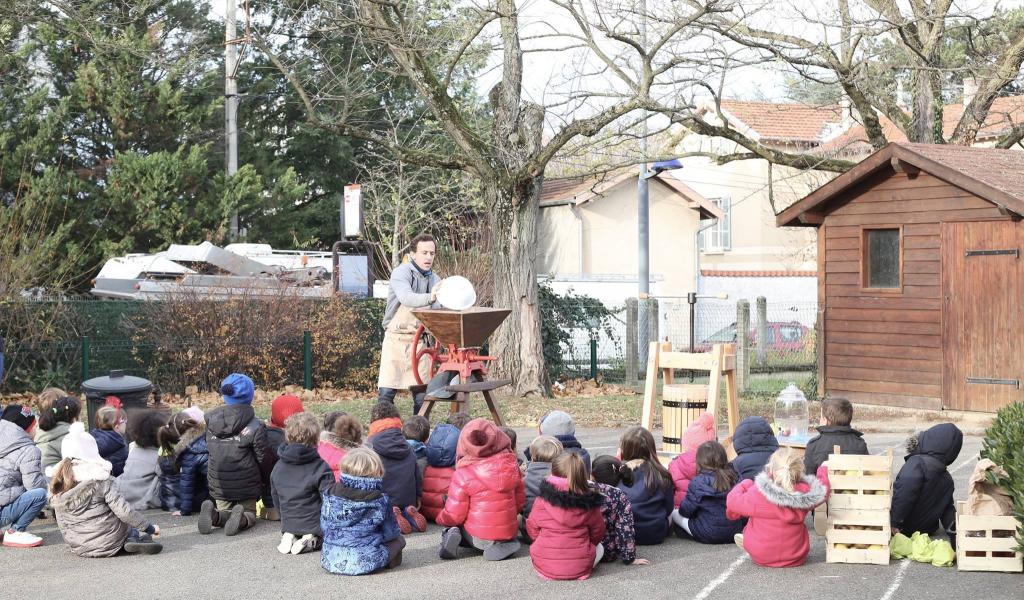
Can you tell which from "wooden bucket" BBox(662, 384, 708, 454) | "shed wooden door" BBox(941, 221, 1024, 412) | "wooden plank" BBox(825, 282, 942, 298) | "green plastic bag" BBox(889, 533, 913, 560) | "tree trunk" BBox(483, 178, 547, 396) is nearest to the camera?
"green plastic bag" BBox(889, 533, 913, 560)

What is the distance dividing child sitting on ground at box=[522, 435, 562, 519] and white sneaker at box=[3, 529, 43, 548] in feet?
10.8

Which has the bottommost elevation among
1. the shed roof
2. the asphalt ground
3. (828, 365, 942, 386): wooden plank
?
the asphalt ground

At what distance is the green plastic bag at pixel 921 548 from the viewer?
705 cm

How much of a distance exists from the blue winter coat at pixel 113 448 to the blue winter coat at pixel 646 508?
12.6 ft

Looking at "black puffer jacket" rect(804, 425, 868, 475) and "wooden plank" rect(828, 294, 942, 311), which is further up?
"wooden plank" rect(828, 294, 942, 311)

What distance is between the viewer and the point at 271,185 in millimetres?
31812

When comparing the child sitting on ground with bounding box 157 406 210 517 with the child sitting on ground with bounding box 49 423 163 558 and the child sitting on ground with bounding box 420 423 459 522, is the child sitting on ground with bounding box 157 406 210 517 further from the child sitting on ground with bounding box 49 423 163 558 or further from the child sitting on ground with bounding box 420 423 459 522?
the child sitting on ground with bounding box 420 423 459 522

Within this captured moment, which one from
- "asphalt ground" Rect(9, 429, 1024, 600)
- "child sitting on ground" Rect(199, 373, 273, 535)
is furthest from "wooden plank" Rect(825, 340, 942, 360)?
"child sitting on ground" Rect(199, 373, 273, 535)

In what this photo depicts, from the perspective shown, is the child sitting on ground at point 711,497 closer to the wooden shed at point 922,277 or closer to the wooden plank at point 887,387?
the wooden shed at point 922,277

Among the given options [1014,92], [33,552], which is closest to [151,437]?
[33,552]

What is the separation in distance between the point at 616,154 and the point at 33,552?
487 inches

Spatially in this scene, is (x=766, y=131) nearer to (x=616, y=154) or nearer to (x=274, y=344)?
(x=616, y=154)

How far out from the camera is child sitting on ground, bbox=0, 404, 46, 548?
24.8ft

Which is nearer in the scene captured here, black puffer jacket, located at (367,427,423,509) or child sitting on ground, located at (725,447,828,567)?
child sitting on ground, located at (725,447,828,567)
